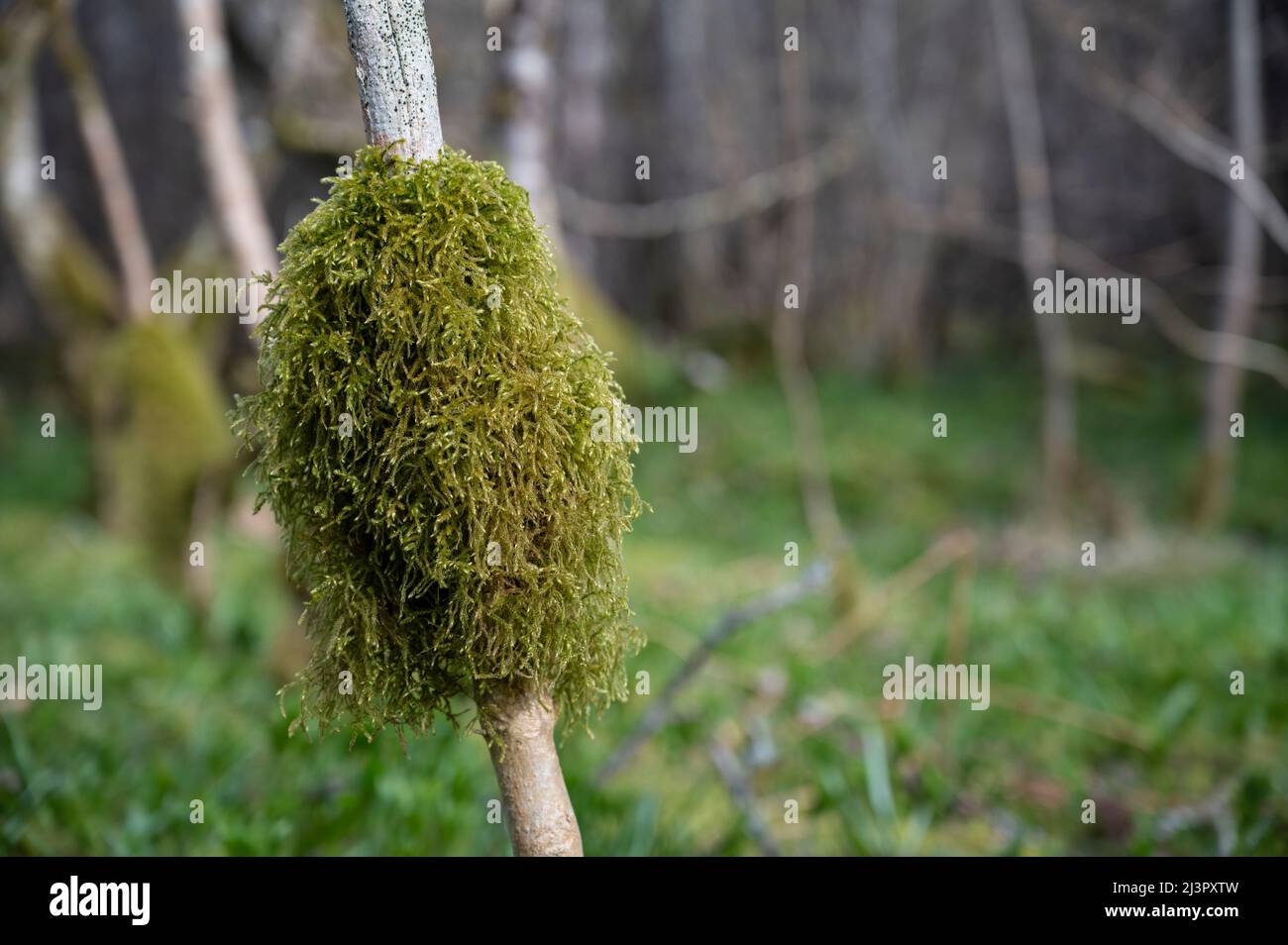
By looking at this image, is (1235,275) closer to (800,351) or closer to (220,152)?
(800,351)

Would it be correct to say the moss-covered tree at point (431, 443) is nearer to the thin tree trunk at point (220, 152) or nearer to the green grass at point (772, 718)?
the green grass at point (772, 718)

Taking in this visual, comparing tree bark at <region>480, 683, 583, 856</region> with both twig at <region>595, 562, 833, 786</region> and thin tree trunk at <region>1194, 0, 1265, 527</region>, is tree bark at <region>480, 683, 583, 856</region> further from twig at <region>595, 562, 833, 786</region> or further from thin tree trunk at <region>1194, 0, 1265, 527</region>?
thin tree trunk at <region>1194, 0, 1265, 527</region>

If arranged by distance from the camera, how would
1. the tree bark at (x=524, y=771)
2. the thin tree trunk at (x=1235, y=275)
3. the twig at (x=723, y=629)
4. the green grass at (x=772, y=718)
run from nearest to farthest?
the tree bark at (x=524, y=771) < the twig at (x=723, y=629) < the green grass at (x=772, y=718) < the thin tree trunk at (x=1235, y=275)

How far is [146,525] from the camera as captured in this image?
5.47m

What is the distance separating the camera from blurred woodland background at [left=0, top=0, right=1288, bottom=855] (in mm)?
3199

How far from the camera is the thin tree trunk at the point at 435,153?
1275mm

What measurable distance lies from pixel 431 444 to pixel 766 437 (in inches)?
376

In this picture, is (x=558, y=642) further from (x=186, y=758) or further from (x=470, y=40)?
(x=470, y=40)

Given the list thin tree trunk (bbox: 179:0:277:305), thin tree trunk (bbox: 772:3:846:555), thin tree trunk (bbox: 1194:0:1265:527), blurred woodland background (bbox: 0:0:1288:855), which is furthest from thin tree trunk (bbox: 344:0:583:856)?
thin tree trunk (bbox: 1194:0:1265:527)

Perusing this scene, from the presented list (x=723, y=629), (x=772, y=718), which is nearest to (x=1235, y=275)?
(x=772, y=718)

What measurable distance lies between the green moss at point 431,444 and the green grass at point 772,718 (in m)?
1.42

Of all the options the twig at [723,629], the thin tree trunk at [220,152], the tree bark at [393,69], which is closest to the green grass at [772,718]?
the twig at [723,629]
